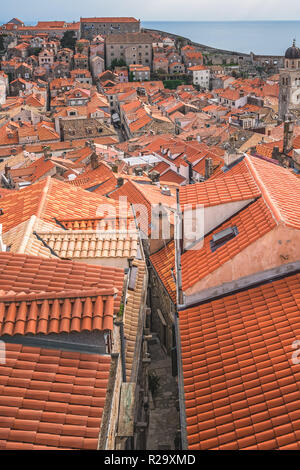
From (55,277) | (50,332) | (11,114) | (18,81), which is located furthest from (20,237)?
(18,81)

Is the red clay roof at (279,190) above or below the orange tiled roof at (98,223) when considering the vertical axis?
above

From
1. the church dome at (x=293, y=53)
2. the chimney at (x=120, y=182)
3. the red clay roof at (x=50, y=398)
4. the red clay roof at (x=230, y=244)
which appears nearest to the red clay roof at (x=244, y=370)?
the red clay roof at (x=230, y=244)

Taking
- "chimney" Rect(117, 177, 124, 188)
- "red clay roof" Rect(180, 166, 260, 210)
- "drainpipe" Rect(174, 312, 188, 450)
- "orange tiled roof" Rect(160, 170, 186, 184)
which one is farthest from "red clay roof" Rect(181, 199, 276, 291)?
"orange tiled roof" Rect(160, 170, 186, 184)

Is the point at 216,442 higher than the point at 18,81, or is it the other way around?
the point at 18,81

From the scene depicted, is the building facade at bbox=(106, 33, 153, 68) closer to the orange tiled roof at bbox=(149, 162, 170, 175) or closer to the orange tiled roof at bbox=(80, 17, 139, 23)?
the orange tiled roof at bbox=(80, 17, 139, 23)

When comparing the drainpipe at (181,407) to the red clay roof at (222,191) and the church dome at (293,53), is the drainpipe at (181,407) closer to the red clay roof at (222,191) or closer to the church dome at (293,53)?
the red clay roof at (222,191)
